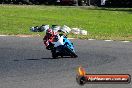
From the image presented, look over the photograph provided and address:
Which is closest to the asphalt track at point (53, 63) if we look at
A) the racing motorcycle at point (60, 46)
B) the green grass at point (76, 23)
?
the racing motorcycle at point (60, 46)

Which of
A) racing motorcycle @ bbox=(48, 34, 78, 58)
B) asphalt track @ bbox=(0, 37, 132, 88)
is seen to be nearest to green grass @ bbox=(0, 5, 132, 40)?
asphalt track @ bbox=(0, 37, 132, 88)

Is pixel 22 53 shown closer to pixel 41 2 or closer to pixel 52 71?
pixel 52 71

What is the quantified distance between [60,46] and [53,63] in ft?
2.69

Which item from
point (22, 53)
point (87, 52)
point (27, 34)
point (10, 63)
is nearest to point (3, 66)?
point (10, 63)

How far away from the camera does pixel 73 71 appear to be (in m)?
11.5

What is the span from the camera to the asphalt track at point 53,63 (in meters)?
9.76

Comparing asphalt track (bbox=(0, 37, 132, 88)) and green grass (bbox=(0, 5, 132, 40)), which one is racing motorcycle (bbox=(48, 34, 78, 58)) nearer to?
asphalt track (bbox=(0, 37, 132, 88))

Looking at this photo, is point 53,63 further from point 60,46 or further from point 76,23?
point 76,23

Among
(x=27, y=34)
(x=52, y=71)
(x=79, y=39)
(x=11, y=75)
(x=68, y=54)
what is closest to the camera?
(x=11, y=75)

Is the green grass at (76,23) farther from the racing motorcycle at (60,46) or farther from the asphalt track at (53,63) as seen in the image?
the racing motorcycle at (60,46)

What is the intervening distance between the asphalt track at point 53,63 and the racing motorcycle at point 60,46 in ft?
0.83

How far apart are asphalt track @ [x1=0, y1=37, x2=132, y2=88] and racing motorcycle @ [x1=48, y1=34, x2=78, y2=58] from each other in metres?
0.25

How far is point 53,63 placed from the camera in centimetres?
1288

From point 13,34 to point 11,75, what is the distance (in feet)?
38.8
